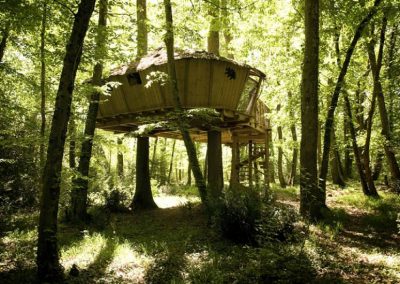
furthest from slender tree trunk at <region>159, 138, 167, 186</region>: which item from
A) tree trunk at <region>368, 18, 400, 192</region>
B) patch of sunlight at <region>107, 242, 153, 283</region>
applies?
patch of sunlight at <region>107, 242, 153, 283</region>

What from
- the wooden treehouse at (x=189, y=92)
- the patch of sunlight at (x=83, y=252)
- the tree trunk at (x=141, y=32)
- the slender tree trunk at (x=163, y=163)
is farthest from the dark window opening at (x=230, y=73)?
the slender tree trunk at (x=163, y=163)

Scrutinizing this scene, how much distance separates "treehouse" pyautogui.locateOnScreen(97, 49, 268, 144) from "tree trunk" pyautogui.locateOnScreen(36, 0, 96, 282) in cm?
497

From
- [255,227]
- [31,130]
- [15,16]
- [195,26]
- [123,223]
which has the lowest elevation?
[123,223]

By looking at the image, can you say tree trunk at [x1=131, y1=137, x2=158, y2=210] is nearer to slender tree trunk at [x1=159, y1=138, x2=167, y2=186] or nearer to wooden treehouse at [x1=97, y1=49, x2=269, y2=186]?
wooden treehouse at [x1=97, y1=49, x2=269, y2=186]

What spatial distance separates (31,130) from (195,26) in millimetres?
7750

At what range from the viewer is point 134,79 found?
13.3 meters

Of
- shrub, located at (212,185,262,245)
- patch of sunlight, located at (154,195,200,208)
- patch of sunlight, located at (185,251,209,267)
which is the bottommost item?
patch of sunlight, located at (154,195,200,208)

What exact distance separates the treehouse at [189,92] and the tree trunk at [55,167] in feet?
16.3

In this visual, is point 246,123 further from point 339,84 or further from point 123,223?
point 123,223

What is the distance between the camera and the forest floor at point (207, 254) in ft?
19.5

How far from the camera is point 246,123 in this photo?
14.1m

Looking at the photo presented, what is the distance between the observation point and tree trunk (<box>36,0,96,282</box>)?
5512 mm

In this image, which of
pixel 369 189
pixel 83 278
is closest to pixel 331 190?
pixel 369 189

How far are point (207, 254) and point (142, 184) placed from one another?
8.44 meters
